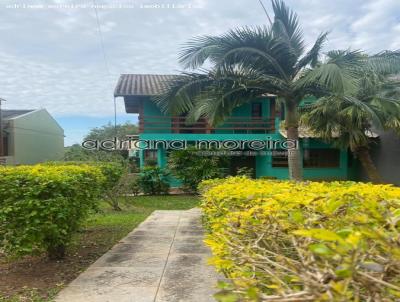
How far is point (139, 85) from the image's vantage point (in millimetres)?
23438

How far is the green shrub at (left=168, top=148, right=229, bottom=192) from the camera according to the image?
63.6ft

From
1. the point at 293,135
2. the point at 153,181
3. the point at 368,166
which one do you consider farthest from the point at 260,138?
the point at 293,135

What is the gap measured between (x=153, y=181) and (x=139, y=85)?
6257 millimetres

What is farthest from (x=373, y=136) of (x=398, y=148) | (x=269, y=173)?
(x=269, y=173)

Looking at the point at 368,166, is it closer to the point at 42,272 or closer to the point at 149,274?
the point at 149,274

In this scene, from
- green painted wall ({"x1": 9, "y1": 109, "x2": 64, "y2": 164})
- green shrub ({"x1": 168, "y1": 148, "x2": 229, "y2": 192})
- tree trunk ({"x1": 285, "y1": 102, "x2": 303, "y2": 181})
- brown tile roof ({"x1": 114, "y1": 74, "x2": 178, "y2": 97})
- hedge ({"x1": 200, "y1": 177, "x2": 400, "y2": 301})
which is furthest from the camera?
green painted wall ({"x1": 9, "y1": 109, "x2": 64, "y2": 164})

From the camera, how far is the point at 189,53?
10.3m

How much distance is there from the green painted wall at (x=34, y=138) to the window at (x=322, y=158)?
53.8ft

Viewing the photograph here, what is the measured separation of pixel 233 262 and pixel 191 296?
2.52 metres

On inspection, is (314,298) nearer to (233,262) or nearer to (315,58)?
(233,262)

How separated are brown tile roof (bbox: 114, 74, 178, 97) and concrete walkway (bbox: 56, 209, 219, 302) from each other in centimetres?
1334

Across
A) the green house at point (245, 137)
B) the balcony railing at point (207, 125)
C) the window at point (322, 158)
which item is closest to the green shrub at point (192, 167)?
the green house at point (245, 137)

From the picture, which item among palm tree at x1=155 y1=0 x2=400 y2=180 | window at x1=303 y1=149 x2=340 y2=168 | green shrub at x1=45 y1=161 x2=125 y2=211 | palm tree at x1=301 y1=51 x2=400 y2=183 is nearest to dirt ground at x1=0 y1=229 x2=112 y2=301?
palm tree at x1=155 y1=0 x2=400 y2=180

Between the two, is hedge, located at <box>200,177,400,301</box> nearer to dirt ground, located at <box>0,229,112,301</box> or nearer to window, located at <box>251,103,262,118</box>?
dirt ground, located at <box>0,229,112,301</box>
